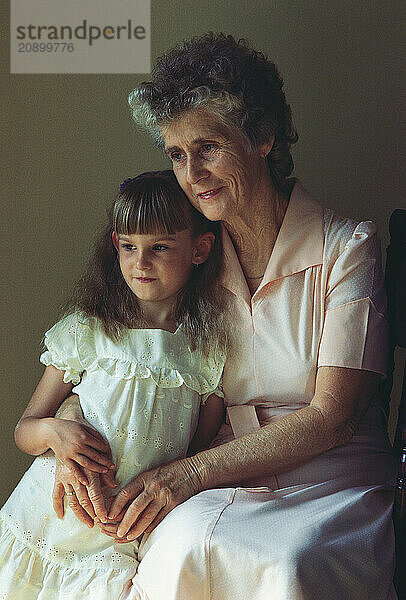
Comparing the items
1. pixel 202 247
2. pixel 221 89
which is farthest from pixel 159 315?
pixel 221 89

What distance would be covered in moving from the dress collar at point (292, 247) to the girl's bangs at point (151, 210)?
6.5 inches

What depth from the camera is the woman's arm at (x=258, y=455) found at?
5.38 ft

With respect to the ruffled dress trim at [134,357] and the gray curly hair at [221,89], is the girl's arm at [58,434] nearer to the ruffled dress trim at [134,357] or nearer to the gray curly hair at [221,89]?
the ruffled dress trim at [134,357]

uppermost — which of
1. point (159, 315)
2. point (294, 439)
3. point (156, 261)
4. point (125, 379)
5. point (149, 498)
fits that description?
point (156, 261)

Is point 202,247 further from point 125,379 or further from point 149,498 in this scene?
point 149,498

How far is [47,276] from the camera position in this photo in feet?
7.45

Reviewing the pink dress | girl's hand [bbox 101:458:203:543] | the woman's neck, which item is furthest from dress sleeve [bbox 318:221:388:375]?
girl's hand [bbox 101:458:203:543]

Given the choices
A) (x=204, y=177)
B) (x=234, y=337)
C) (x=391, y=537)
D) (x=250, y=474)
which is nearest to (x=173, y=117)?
(x=204, y=177)

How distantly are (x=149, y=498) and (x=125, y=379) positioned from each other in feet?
0.88

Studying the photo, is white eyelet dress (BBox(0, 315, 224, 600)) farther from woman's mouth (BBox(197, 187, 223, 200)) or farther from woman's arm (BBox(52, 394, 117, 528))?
woman's mouth (BBox(197, 187, 223, 200))

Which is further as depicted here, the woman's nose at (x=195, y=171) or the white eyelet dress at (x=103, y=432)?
the woman's nose at (x=195, y=171)

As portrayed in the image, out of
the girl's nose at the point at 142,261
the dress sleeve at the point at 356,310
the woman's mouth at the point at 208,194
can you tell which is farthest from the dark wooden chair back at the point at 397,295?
the girl's nose at the point at 142,261

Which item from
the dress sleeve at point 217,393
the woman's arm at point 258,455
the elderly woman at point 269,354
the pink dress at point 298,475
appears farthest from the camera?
the dress sleeve at point 217,393

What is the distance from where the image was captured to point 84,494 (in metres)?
1.66
